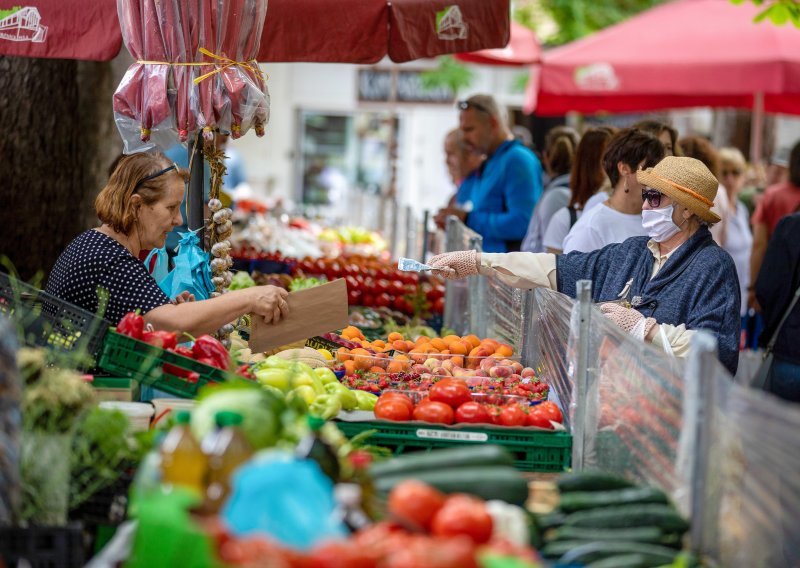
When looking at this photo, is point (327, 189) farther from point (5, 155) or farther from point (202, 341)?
point (202, 341)

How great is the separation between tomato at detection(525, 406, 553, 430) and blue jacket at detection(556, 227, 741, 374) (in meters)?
0.87

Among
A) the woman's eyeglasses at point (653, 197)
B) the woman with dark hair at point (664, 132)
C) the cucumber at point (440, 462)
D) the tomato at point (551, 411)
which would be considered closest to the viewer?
the cucumber at point (440, 462)

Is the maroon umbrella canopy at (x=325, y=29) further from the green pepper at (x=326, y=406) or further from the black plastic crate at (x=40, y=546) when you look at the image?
the black plastic crate at (x=40, y=546)

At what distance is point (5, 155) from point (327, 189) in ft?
55.7

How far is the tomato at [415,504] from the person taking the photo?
295 centimetres

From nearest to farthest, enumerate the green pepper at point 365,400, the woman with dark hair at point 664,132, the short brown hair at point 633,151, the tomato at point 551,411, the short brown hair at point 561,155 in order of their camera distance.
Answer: the tomato at point 551,411 → the green pepper at point 365,400 → the short brown hair at point 633,151 → the woman with dark hair at point 664,132 → the short brown hair at point 561,155

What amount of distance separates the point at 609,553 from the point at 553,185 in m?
6.04

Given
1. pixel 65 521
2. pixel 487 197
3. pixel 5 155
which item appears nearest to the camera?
pixel 65 521

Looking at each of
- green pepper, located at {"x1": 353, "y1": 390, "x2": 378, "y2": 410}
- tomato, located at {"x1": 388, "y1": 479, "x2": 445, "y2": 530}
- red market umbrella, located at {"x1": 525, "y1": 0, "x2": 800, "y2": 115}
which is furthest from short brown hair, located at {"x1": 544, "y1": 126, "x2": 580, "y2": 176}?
tomato, located at {"x1": 388, "y1": 479, "x2": 445, "y2": 530}

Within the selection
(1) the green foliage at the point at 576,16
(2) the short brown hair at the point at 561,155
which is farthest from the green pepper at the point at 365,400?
(1) the green foliage at the point at 576,16

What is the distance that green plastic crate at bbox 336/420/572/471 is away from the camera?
4.55 m

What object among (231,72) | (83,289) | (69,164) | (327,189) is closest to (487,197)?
(69,164)

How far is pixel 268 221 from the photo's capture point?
12.9 m

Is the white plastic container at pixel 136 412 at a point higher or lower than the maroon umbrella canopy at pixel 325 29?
lower
